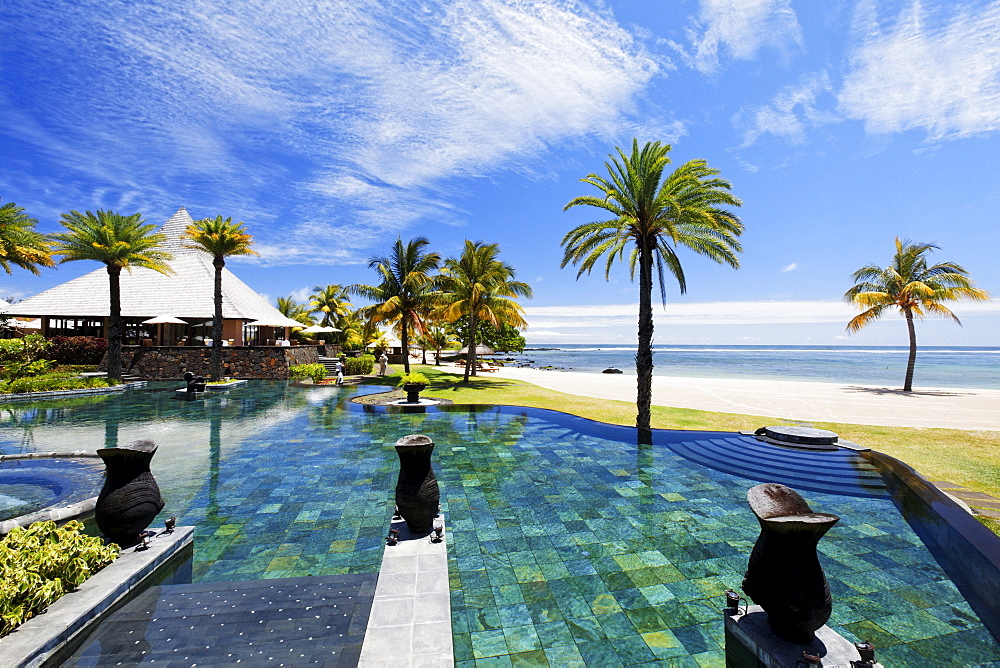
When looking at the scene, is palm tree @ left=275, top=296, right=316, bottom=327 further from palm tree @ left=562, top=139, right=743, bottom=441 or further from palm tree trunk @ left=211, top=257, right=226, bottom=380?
palm tree @ left=562, top=139, right=743, bottom=441

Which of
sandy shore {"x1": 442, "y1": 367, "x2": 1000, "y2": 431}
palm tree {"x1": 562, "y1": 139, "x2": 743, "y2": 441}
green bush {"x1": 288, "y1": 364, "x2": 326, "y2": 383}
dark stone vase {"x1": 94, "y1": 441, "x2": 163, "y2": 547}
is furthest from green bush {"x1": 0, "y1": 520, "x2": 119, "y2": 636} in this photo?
green bush {"x1": 288, "y1": 364, "x2": 326, "y2": 383}

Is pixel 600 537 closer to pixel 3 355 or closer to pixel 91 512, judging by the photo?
pixel 91 512

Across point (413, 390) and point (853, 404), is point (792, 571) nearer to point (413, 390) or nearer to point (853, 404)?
point (413, 390)

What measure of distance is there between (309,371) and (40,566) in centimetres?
2690

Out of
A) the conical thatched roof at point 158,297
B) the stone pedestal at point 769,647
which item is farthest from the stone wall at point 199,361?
the stone pedestal at point 769,647

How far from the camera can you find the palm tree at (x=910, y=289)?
1070 inches

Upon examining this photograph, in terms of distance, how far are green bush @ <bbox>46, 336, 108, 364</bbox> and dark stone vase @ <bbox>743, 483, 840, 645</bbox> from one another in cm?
4068

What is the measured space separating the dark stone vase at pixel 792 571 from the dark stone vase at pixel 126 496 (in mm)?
6431

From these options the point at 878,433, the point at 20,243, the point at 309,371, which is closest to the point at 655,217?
the point at 878,433

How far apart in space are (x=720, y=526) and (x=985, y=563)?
3.01m

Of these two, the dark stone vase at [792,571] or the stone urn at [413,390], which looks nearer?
the dark stone vase at [792,571]

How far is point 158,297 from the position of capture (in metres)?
36.1

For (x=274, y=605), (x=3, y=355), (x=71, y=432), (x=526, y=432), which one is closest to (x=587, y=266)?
(x=526, y=432)

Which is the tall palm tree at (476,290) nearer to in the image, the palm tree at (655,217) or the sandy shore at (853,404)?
the sandy shore at (853,404)
